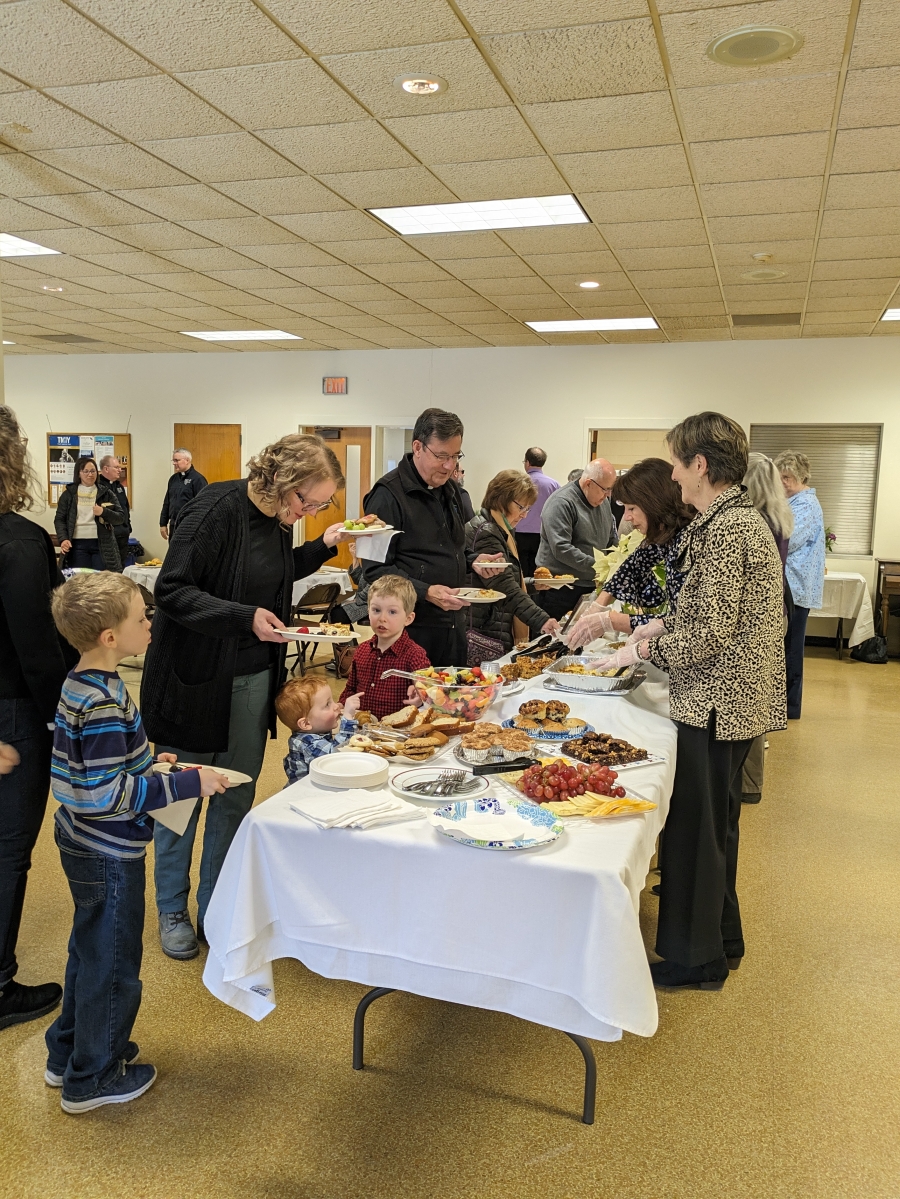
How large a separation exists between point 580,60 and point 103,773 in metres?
2.97

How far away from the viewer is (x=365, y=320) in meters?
8.62

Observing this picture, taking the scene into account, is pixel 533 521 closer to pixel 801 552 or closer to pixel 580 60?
pixel 801 552

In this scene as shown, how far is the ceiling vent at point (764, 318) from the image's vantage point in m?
7.78

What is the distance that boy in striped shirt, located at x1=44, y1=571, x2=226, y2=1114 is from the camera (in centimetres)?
194

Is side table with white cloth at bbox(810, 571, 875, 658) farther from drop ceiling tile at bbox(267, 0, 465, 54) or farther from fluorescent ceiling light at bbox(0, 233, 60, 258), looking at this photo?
fluorescent ceiling light at bbox(0, 233, 60, 258)

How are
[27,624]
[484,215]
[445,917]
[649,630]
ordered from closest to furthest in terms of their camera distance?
[445,917]
[27,624]
[649,630]
[484,215]

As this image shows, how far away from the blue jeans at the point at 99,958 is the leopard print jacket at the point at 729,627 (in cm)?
144

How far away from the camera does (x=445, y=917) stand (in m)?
1.72

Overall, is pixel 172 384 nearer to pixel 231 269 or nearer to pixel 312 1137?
pixel 231 269

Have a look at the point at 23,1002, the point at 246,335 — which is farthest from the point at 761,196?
the point at 246,335

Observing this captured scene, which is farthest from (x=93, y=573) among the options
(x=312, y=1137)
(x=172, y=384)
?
(x=172, y=384)

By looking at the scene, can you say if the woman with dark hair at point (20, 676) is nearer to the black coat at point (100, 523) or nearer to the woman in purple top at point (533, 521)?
the woman in purple top at point (533, 521)

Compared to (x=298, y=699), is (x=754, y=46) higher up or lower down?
higher up

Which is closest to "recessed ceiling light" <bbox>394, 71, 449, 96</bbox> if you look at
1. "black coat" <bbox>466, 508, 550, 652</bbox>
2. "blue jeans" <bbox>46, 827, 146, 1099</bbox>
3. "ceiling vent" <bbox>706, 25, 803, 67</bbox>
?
"ceiling vent" <bbox>706, 25, 803, 67</bbox>
